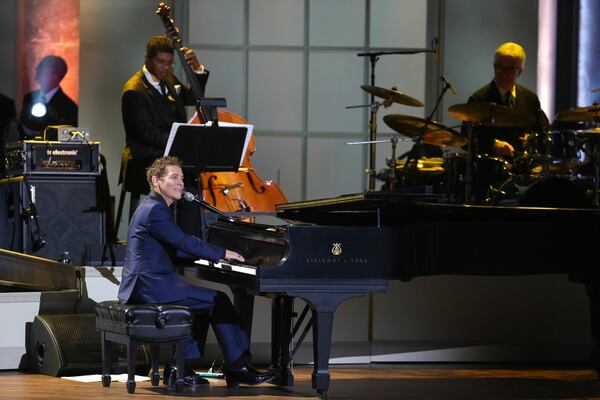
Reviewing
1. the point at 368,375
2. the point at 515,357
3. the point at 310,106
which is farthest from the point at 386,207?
the point at 310,106

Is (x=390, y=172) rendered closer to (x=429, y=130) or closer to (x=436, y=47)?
(x=429, y=130)

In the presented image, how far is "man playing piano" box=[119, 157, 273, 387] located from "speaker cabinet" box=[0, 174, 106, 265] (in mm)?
1499

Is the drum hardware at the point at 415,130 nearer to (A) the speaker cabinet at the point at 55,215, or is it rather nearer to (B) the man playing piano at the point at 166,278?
(A) the speaker cabinet at the point at 55,215

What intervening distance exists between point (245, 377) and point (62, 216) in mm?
1993

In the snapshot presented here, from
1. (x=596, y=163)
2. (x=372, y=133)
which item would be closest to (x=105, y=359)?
(x=596, y=163)

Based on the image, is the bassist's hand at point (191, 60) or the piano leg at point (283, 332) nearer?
the piano leg at point (283, 332)

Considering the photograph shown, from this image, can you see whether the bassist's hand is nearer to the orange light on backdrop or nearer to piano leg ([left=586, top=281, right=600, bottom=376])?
the orange light on backdrop

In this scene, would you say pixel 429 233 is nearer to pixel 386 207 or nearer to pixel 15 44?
pixel 386 207

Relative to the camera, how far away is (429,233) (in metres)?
5.41

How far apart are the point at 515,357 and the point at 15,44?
4099mm

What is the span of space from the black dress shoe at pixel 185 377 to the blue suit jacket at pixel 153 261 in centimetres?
40

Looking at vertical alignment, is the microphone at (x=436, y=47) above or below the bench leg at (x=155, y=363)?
above

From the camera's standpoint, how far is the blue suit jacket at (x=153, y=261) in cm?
577

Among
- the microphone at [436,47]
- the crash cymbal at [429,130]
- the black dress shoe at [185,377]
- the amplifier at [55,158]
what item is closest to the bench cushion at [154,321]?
the black dress shoe at [185,377]
